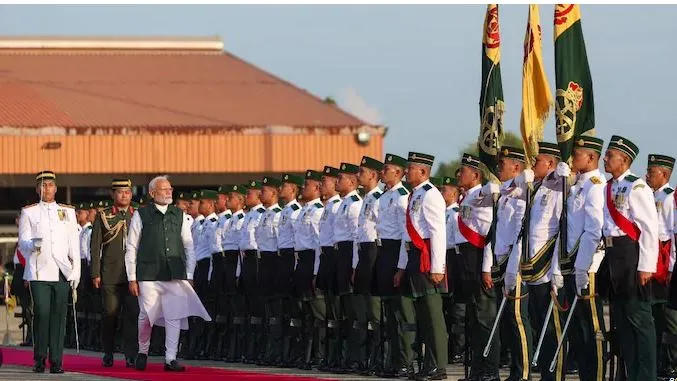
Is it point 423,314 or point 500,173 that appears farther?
point 423,314

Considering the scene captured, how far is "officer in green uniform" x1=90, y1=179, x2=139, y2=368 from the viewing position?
1773 centimetres

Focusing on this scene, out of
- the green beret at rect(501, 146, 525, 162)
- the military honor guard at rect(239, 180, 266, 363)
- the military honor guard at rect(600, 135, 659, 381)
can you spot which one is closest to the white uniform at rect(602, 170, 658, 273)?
the military honor guard at rect(600, 135, 659, 381)

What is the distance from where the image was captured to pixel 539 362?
43.4ft

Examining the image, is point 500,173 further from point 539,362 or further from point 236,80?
point 236,80

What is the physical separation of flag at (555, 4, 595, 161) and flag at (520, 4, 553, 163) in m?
1.15

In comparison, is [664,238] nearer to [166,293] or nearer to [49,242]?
[166,293]

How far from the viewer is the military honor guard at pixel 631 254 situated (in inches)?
465

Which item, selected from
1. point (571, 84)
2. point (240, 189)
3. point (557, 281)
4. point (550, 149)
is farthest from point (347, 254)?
point (557, 281)

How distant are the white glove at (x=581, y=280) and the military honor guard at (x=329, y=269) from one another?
476cm

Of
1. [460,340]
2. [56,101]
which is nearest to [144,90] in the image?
[56,101]

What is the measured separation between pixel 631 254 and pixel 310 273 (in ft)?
19.3

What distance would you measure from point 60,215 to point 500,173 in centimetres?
494

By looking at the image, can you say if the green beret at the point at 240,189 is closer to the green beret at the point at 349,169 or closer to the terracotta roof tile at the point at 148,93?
the green beret at the point at 349,169

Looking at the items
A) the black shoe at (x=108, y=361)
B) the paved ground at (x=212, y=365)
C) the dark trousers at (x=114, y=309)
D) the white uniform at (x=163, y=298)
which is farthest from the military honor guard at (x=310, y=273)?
the black shoe at (x=108, y=361)
